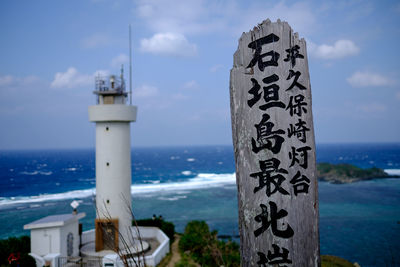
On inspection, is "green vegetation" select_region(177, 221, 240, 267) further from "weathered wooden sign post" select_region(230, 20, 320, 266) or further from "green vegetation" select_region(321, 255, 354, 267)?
"weathered wooden sign post" select_region(230, 20, 320, 266)

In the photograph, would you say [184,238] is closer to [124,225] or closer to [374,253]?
[124,225]

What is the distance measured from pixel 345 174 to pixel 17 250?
1721 inches

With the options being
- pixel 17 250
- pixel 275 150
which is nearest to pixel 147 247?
pixel 17 250

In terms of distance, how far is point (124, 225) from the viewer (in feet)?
33.4

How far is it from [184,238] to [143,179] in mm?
37570

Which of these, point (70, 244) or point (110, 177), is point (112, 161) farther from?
point (70, 244)

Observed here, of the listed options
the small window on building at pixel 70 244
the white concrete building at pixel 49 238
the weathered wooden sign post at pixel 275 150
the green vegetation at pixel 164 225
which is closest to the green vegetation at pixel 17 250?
the white concrete building at pixel 49 238

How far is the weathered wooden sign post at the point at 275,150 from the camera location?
200cm

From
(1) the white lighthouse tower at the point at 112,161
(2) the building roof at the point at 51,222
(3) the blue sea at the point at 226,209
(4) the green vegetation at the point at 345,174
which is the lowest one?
(3) the blue sea at the point at 226,209

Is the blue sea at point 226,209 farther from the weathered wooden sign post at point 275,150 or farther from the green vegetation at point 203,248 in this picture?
the weathered wooden sign post at point 275,150

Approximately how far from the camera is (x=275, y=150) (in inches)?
81.0

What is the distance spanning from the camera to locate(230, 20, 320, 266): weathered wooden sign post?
78.5 inches

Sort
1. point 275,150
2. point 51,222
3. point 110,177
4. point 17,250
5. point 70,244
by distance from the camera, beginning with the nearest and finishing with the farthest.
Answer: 1. point 275,150
2. point 17,250
3. point 51,222
4. point 70,244
5. point 110,177

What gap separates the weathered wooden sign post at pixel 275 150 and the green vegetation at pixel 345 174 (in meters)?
43.1
